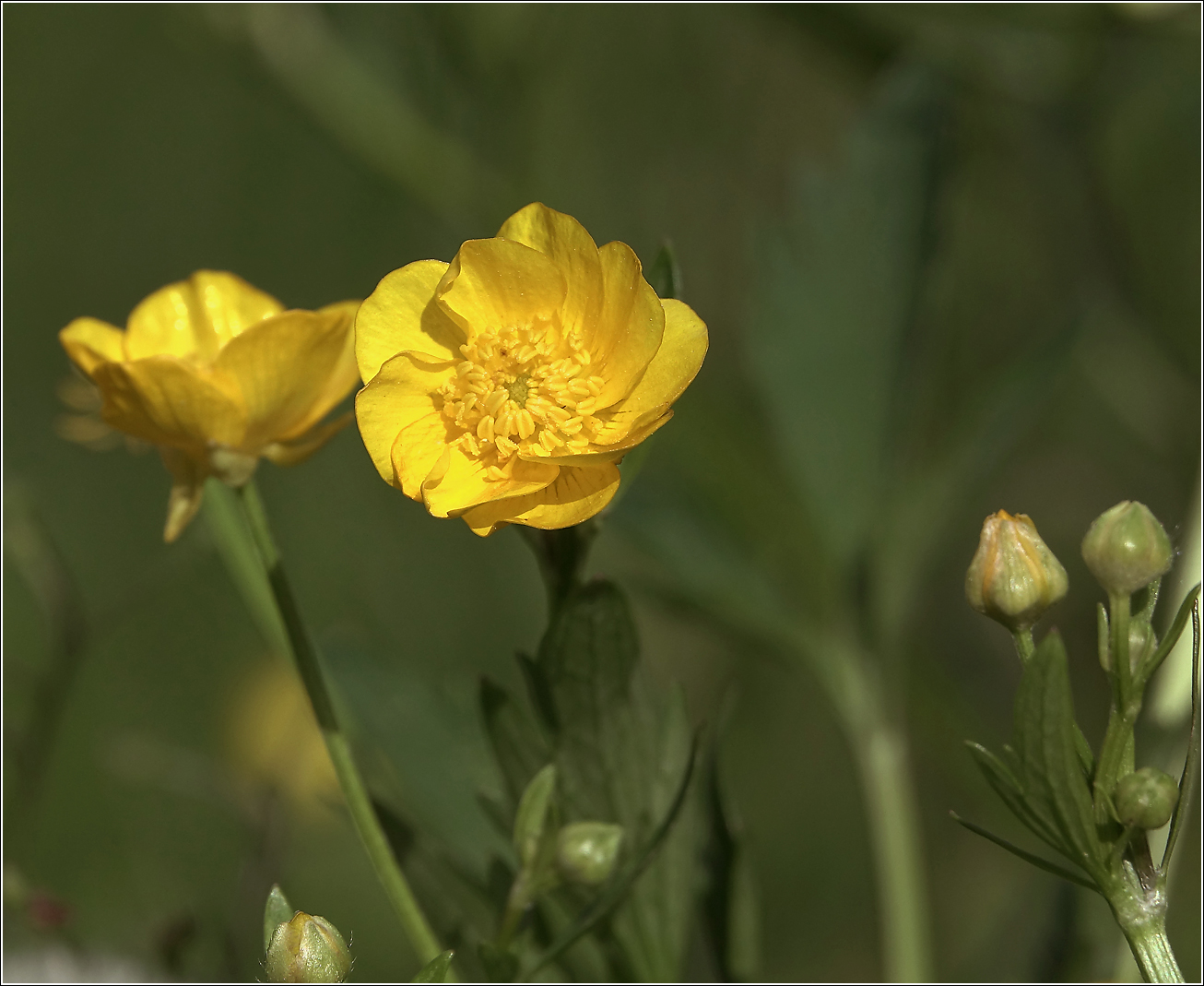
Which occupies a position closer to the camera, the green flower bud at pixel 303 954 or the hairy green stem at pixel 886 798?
the green flower bud at pixel 303 954

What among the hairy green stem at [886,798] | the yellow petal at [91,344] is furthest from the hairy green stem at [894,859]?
the yellow petal at [91,344]

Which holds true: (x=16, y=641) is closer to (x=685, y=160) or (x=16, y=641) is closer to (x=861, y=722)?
(x=861, y=722)

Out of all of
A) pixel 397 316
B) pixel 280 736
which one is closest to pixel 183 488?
pixel 397 316

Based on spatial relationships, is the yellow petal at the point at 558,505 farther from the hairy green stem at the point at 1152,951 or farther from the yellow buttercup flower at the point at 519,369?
the hairy green stem at the point at 1152,951

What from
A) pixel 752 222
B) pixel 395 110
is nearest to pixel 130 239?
pixel 395 110

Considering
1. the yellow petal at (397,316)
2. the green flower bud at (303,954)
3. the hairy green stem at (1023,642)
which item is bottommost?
the green flower bud at (303,954)

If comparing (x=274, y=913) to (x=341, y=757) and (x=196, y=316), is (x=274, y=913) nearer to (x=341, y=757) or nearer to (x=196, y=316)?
(x=341, y=757)

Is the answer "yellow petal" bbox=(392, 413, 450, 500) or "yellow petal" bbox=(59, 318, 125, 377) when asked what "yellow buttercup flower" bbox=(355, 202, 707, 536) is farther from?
"yellow petal" bbox=(59, 318, 125, 377)
